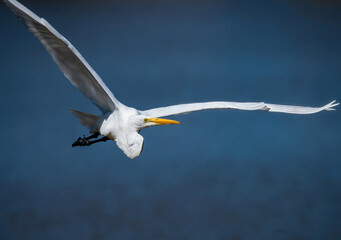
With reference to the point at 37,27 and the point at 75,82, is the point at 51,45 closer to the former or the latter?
the point at 37,27

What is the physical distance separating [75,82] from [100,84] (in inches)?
11.1

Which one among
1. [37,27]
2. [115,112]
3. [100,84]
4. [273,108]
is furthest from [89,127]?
[273,108]

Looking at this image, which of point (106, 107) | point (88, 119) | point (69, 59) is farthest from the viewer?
point (88, 119)

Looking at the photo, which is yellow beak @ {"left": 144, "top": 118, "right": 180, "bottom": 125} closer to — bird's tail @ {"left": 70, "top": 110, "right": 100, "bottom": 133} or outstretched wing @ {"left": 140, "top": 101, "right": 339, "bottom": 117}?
outstretched wing @ {"left": 140, "top": 101, "right": 339, "bottom": 117}

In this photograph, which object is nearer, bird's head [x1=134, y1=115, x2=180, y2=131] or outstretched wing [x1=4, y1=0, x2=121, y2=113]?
outstretched wing [x1=4, y1=0, x2=121, y2=113]

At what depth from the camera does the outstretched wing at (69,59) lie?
6.55 feet

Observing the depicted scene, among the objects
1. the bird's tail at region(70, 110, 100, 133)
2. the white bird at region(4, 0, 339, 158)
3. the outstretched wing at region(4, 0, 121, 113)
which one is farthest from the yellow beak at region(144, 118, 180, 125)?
the bird's tail at region(70, 110, 100, 133)

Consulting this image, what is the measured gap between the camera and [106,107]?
8.20ft

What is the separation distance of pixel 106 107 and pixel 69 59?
0.36 metres

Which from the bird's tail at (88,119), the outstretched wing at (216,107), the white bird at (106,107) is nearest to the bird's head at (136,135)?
the white bird at (106,107)

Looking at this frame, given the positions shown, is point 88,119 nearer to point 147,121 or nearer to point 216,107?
point 147,121

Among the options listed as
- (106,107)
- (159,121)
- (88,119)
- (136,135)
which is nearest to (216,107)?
(159,121)

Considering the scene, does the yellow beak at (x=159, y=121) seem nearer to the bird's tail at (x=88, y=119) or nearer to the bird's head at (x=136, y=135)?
the bird's head at (x=136, y=135)

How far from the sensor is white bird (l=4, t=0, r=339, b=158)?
214 centimetres
